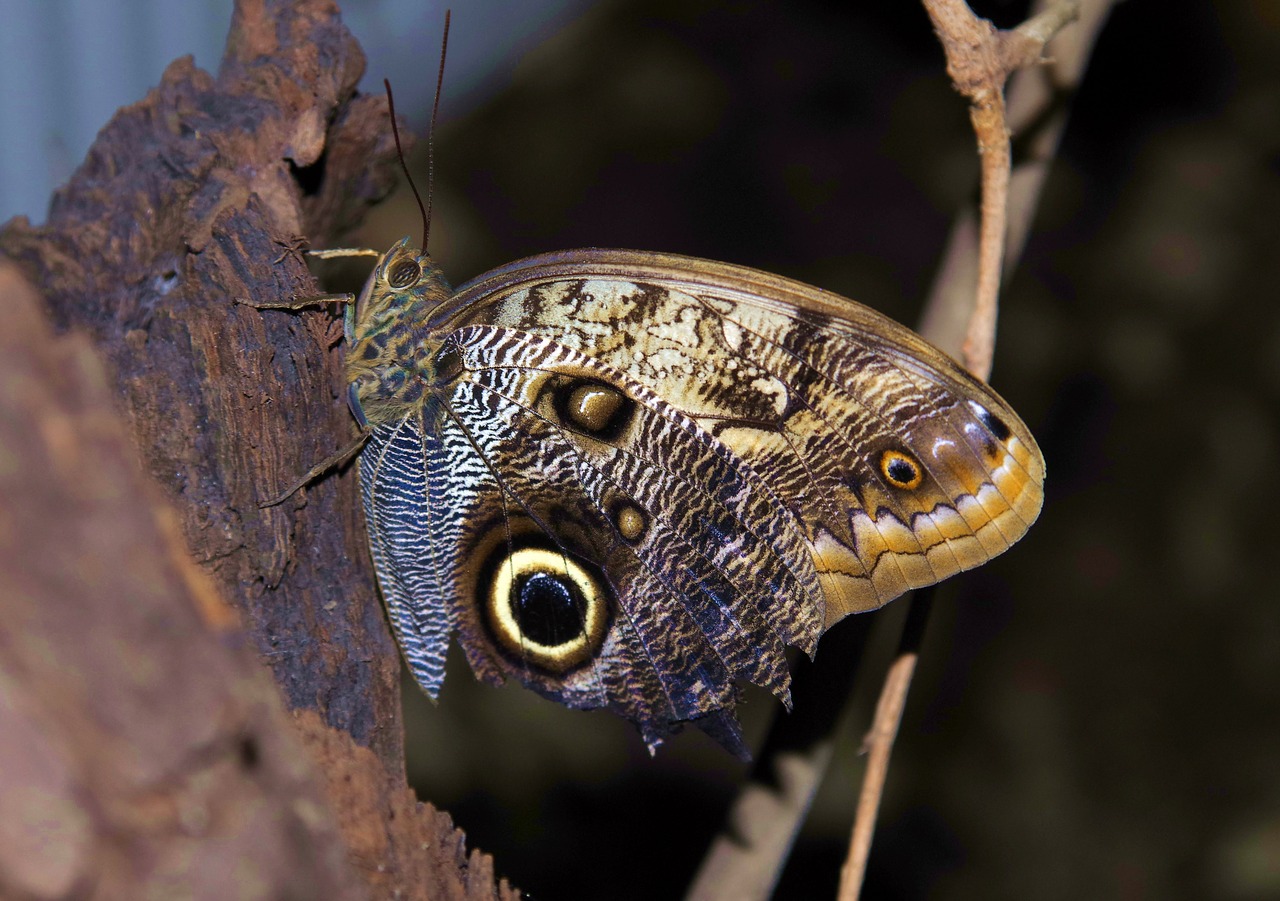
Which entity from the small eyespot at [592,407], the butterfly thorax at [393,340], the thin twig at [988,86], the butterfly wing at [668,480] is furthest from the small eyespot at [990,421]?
the butterfly thorax at [393,340]

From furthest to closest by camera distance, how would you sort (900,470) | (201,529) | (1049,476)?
(1049,476) → (900,470) → (201,529)

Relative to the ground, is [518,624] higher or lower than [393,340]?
lower

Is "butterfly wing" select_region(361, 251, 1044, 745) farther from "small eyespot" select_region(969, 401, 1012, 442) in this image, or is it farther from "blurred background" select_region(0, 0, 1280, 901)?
"blurred background" select_region(0, 0, 1280, 901)

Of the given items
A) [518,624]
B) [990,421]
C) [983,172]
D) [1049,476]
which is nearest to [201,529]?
[518,624]

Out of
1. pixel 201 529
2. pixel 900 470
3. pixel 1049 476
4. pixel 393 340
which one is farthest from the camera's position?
pixel 1049 476

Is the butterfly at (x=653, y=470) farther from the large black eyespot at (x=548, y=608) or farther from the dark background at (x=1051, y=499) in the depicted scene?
the dark background at (x=1051, y=499)

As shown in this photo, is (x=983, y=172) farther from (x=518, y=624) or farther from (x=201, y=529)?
(x=201, y=529)

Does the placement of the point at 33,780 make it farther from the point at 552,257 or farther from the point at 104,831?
the point at 552,257
